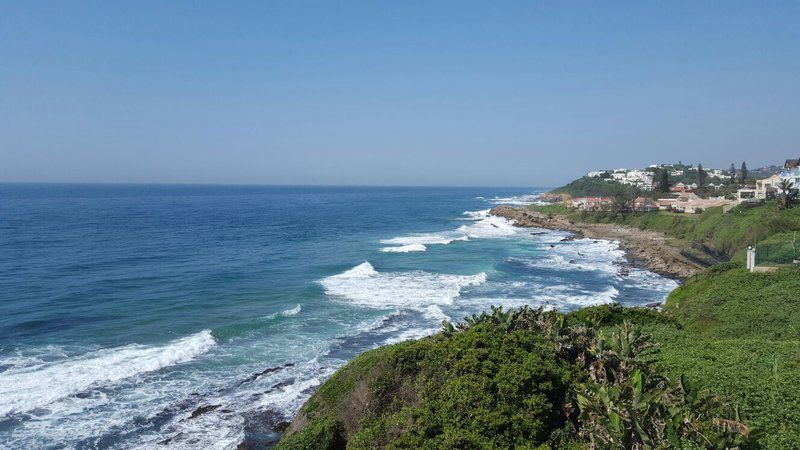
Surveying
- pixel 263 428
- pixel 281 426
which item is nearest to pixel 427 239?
pixel 281 426

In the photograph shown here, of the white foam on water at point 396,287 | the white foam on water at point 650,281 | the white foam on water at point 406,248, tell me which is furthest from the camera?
the white foam on water at point 406,248

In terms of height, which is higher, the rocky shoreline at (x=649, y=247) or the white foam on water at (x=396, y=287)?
the rocky shoreline at (x=649, y=247)

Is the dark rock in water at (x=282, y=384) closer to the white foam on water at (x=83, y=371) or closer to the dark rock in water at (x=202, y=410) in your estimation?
the dark rock in water at (x=202, y=410)

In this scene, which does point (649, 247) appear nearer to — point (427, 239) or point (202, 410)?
point (427, 239)

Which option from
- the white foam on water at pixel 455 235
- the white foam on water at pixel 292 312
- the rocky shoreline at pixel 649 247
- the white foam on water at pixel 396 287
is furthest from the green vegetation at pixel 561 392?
the white foam on water at pixel 455 235

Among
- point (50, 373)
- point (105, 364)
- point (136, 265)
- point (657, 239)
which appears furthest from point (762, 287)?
point (136, 265)

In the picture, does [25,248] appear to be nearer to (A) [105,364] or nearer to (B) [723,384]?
(A) [105,364]

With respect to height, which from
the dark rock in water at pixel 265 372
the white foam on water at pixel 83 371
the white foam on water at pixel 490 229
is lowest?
the dark rock in water at pixel 265 372
